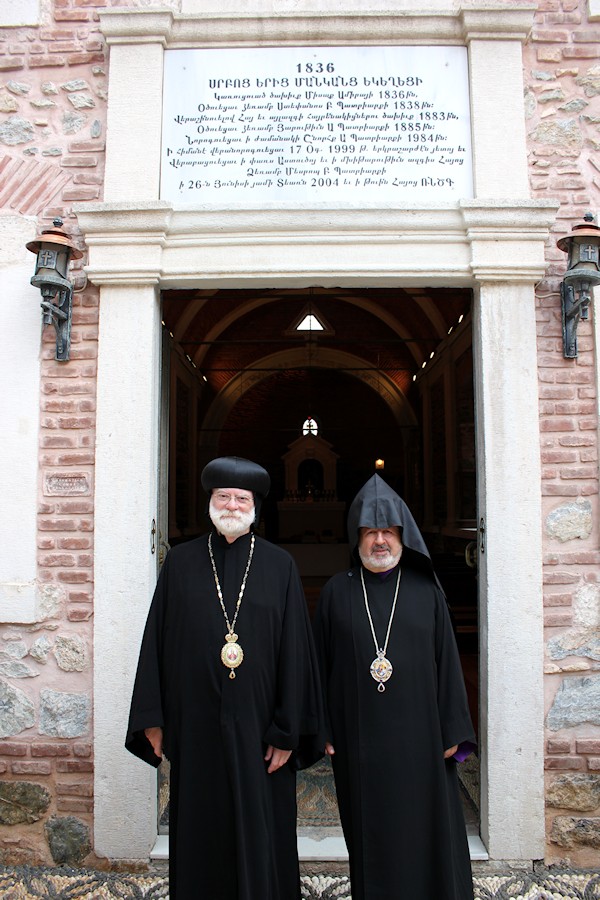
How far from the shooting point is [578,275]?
3293mm

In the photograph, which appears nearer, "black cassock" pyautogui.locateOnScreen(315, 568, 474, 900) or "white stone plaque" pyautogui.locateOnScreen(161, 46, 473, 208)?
"black cassock" pyautogui.locateOnScreen(315, 568, 474, 900)

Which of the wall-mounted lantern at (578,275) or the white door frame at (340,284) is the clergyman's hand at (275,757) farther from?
the wall-mounted lantern at (578,275)

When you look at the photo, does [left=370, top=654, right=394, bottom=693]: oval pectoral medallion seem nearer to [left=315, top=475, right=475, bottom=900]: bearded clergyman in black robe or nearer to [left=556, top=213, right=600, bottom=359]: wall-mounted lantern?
[left=315, top=475, right=475, bottom=900]: bearded clergyman in black robe

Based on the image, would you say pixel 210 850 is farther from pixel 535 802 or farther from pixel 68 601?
pixel 535 802

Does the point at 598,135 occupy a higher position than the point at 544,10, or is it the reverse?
the point at 544,10

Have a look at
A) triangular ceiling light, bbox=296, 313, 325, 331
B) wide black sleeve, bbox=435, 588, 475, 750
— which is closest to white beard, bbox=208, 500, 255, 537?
wide black sleeve, bbox=435, 588, 475, 750

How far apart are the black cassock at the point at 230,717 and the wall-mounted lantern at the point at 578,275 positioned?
1966mm

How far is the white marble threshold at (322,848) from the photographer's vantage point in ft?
10.9

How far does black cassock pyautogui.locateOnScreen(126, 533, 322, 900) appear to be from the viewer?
2.46 meters

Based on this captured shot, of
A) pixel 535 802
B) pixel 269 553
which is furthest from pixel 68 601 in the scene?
pixel 535 802

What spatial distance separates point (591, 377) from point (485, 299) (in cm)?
69

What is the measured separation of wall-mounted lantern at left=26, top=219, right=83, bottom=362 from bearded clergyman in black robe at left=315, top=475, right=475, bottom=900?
1881 mm

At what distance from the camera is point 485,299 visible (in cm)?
350

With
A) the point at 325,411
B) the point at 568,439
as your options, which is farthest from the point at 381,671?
the point at 325,411
